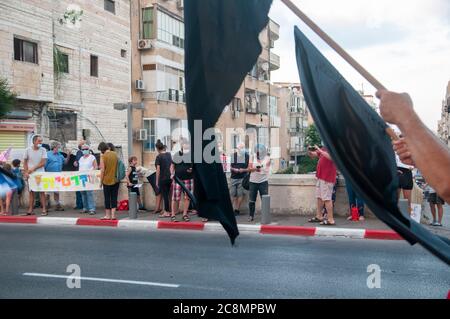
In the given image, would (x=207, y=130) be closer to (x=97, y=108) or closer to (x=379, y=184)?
(x=379, y=184)

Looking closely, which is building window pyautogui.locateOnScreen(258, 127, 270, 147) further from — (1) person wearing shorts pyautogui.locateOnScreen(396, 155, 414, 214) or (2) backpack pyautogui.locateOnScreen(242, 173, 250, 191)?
(1) person wearing shorts pyautogui.locateOnScreen(396, 155, 414, 214)

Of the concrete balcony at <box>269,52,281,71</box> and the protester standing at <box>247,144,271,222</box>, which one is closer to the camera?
the protester standing at <box>247,144,271,222</box>

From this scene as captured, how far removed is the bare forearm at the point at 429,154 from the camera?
204cm

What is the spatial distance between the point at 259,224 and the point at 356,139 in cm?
884

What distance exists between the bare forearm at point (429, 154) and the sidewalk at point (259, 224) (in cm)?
826

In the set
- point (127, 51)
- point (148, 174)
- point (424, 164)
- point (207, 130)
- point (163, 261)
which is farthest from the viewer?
point (127, 51)

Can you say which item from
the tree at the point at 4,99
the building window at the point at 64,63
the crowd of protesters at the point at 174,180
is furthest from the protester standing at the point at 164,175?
the building window at the point at 64,63

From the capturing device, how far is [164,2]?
33.5 m

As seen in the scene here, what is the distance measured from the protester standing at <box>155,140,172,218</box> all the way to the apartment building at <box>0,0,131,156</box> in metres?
12.2

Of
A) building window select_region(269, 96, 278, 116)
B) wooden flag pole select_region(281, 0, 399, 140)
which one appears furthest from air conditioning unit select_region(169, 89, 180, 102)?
wooden flag pole select_region(281, 0, 399, 140)

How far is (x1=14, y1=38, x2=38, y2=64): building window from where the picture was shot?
887 inches

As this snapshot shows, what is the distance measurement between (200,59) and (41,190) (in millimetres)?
12008

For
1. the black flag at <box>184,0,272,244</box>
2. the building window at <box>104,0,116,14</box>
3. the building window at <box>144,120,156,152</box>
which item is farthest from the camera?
the building window at <box>144,120,156,152</box>

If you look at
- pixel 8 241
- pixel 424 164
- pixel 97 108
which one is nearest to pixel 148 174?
pixel 8 241
